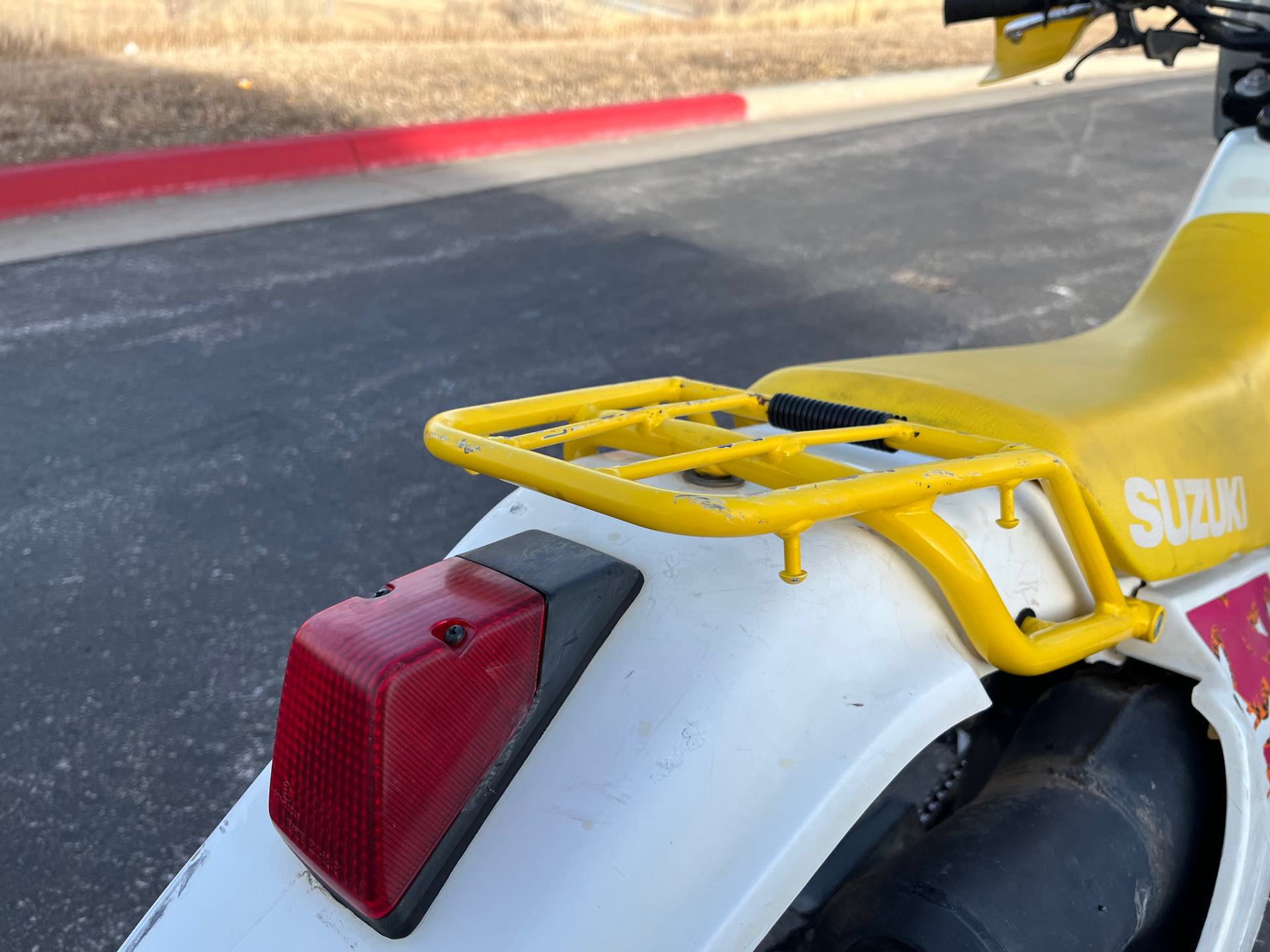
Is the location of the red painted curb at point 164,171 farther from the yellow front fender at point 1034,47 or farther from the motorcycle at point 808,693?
the motorcycle at point 808,693

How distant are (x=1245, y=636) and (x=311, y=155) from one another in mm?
7627

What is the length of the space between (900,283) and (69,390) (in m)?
3.84

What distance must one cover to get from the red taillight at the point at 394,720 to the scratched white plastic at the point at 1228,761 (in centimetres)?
87

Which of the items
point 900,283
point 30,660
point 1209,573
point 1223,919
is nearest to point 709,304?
point 900,283

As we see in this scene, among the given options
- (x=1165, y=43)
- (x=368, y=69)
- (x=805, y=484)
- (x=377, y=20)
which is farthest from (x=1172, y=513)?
(x=377, y=20)

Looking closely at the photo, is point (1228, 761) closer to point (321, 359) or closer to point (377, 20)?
point (321, 359)

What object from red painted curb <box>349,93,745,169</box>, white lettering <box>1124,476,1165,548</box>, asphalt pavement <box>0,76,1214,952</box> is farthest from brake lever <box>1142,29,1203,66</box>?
red painted curb <box>349,93,745,169</box>

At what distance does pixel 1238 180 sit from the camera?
2.02 metres

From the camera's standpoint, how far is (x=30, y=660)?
293 cm

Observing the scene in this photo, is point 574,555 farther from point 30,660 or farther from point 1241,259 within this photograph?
point 30,660

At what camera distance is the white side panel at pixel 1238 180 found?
6.51ft

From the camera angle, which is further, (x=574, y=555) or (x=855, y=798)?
(x=574, y=555)

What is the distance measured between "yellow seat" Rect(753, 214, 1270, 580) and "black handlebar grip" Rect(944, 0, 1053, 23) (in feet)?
1.66

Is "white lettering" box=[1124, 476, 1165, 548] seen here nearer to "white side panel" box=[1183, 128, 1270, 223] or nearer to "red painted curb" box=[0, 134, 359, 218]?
"white side panel" box=[1183, 128, 1270, 223]
